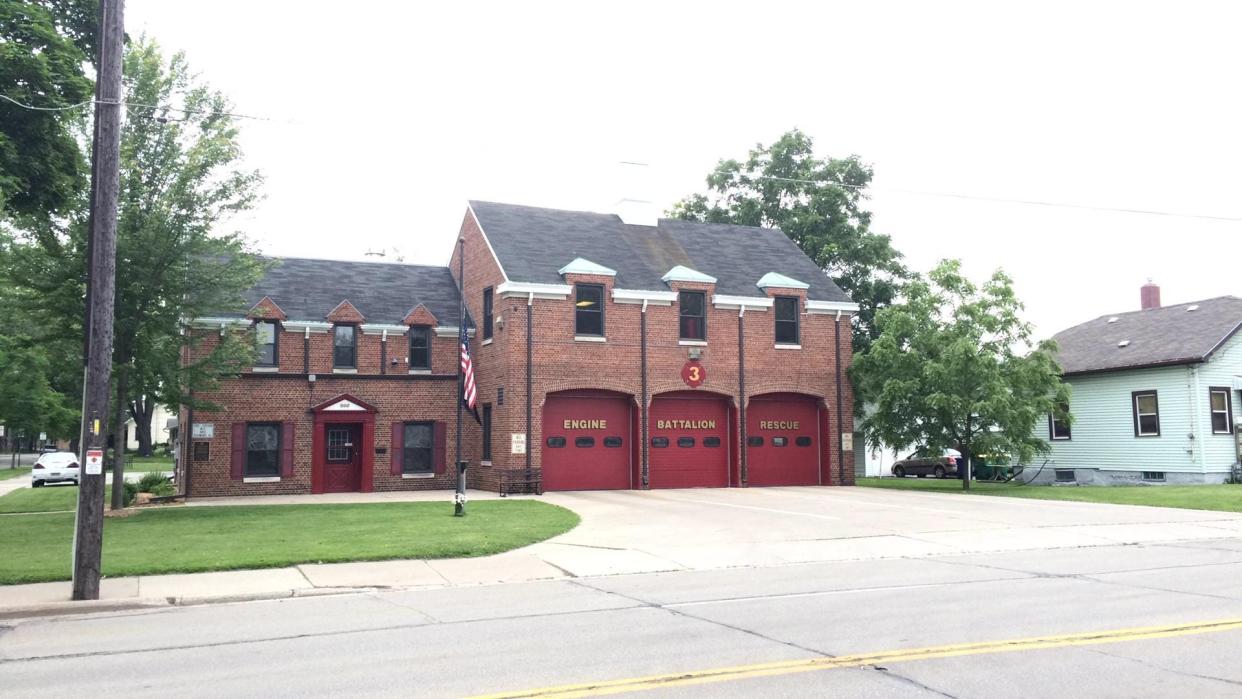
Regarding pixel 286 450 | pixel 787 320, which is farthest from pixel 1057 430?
pixel 286 450

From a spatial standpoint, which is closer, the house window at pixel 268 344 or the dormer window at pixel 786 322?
the house window at pixel 268 344

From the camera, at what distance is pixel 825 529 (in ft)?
61.3

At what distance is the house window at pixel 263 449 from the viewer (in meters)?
29.5

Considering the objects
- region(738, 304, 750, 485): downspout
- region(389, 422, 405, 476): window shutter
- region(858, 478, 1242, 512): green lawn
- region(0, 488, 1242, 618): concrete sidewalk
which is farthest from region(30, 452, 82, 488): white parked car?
region(858, 478, 1242, 512): green lawn

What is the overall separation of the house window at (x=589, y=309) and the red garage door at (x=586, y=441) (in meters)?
1.97

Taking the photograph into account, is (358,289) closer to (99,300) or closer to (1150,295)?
(99,300)

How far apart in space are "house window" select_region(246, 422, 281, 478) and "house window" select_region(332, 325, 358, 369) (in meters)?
2.73

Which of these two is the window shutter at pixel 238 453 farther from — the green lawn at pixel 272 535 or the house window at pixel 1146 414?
the house window at pixel 1146 414

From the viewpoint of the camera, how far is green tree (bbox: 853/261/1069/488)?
30.0 metres

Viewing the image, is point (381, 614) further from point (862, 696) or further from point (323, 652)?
point (862, 696)

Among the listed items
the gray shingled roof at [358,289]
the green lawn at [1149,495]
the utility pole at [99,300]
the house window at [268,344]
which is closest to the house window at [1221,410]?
the green lawn at [1149,495]

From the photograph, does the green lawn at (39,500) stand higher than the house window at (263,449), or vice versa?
the house window at (263,449)

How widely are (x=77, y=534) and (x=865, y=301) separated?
3666cm

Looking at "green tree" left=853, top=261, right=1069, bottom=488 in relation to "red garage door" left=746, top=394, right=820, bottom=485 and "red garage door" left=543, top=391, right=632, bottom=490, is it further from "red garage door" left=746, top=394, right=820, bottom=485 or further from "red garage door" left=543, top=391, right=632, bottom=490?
"red garage door" left=543, top=391, right=632, bottom=490
